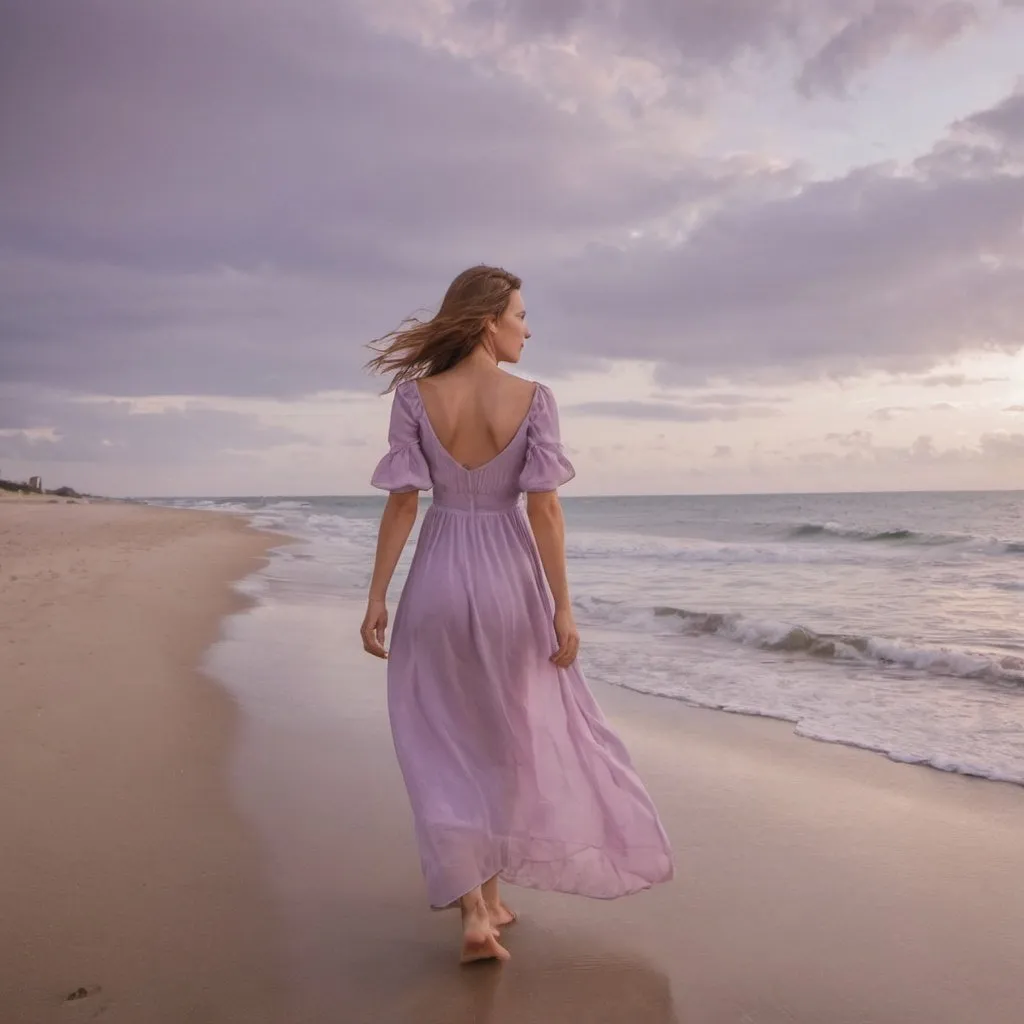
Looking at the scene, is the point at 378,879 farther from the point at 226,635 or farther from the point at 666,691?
the point at 226,635

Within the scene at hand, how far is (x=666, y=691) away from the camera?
21.5ft

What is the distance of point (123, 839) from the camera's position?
3.62m

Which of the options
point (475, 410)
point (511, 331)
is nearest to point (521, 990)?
point (475, 410)

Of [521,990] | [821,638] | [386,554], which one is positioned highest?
[386,554]

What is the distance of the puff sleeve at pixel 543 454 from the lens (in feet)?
9.51

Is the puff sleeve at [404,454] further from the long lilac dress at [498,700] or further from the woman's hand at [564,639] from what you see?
the woman's hand at [564,639]

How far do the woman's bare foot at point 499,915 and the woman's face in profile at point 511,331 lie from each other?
1730mm

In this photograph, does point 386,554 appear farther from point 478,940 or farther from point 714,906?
point 714,906

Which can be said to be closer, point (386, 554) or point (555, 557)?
point (555, 557)

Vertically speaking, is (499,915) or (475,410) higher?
(475,410)

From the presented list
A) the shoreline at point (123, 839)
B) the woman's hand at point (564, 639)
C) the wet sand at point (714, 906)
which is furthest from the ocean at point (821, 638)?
the woman's hand at point (564, 639)

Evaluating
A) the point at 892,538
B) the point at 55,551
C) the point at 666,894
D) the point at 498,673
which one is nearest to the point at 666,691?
the point at 666,894

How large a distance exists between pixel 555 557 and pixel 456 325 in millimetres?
770

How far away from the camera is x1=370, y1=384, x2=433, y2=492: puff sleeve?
117 inches
